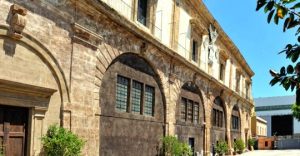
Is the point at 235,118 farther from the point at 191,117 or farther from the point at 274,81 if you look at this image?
the point at 274,81

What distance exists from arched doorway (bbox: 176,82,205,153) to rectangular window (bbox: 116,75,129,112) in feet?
18.9

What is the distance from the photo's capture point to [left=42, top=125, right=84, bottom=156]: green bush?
10961 mm

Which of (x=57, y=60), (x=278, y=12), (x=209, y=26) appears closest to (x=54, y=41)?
(x=57, y=60)

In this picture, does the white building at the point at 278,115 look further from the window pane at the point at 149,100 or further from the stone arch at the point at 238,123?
the window pane at the point at 149,100

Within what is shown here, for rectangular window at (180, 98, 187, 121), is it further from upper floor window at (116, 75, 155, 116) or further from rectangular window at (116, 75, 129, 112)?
rectangular window at (116, 75, 129, 112)

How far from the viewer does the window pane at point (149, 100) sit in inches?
710

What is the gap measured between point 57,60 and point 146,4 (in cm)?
793

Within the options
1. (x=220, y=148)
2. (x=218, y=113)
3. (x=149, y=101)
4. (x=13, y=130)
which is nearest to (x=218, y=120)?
(x=218, y=113)

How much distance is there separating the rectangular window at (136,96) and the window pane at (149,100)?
2.12ft

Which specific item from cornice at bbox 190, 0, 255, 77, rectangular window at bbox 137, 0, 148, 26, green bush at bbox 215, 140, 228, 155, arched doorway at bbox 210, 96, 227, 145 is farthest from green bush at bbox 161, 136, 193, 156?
green bush at bbox 215, 140, 228, 155

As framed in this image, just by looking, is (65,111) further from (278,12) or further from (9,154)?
(278,12)

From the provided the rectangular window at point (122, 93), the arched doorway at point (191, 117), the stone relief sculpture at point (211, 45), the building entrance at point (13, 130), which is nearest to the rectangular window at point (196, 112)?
the arched doorway at point (191, 117)

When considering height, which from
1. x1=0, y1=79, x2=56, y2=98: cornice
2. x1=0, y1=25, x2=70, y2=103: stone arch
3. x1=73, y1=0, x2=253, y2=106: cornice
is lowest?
x1=0, y1=79, x2=56, y2=98: cornice

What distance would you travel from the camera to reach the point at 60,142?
36.0 feet
